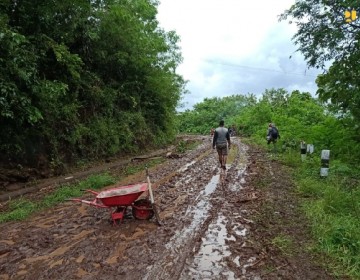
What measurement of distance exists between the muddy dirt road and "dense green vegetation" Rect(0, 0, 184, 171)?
481cm

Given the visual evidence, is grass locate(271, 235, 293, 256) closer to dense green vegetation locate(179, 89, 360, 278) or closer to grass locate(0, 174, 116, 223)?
dense green vegetation locate(179, 89, 360, 278)

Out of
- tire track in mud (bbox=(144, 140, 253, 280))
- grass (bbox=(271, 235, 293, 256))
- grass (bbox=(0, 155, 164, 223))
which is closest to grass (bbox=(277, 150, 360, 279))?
grass (bbox=(271, 235, 293, 256))

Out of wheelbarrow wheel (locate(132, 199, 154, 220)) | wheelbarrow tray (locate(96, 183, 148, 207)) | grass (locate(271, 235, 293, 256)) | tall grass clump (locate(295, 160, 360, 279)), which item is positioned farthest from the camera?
wheelbarrow wheel (locate(132, 199, 154, 220))

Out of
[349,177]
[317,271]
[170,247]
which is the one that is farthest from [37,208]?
[349,177]

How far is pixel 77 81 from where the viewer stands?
17.0m

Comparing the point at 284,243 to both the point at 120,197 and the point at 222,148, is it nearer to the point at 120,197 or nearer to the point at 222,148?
the point at 120,197

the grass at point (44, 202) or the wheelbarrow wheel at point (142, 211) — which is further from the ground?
the wheelbarrow wheel at point (142, 211)

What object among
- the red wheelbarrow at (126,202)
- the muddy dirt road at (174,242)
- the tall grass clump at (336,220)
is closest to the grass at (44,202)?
the muddy dirt road at (174,242)

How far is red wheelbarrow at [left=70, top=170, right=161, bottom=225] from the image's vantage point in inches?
277

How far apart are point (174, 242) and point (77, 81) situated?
13.1 meters

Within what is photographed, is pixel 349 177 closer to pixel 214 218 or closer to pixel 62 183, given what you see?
pixel 214 218

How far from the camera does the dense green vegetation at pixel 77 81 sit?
448 inches

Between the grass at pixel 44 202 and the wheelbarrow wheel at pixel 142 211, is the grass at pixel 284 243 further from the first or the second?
the grass at pixel 44 202

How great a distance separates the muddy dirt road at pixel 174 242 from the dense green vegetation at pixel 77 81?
4805 mm
